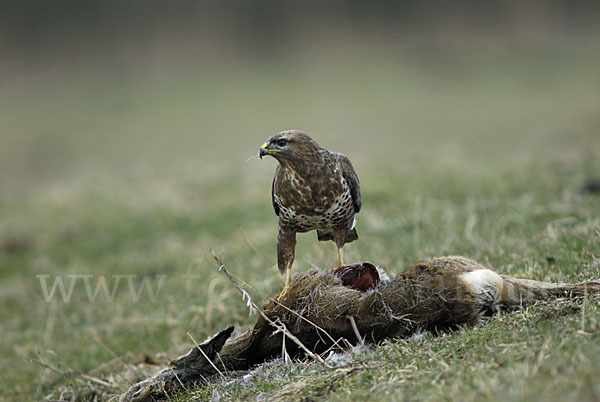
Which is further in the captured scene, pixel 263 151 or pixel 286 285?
pixel 286 285

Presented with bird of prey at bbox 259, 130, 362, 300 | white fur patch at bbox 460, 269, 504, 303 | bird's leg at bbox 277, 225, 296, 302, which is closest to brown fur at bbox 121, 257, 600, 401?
white fur patch at bbox 460, 269, 504, 303

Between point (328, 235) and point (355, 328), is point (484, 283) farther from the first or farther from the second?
point (328, 235)

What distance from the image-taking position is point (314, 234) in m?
6.41

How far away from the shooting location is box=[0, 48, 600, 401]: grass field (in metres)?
2.34

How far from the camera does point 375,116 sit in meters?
17.5

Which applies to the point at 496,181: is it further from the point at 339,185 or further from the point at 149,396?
the point at 149,396

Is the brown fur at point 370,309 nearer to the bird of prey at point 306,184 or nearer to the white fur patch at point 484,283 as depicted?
the white fur patch at point 484,283

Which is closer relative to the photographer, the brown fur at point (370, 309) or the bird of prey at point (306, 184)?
the brown fur at point (370, 309)

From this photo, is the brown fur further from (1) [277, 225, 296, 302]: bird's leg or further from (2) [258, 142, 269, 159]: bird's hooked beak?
(2) [258, 142, 269, 159]: bird's hooked beak

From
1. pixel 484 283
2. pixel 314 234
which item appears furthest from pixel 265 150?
pixel 314 234

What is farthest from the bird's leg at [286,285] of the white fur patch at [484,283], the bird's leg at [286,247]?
the white fur patch at [484,283]

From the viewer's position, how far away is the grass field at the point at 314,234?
234cm

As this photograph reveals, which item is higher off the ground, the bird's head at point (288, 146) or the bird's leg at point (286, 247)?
the bird's head at point (288, 146)

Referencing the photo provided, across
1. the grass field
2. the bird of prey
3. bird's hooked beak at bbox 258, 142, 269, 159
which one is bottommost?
the grass field
